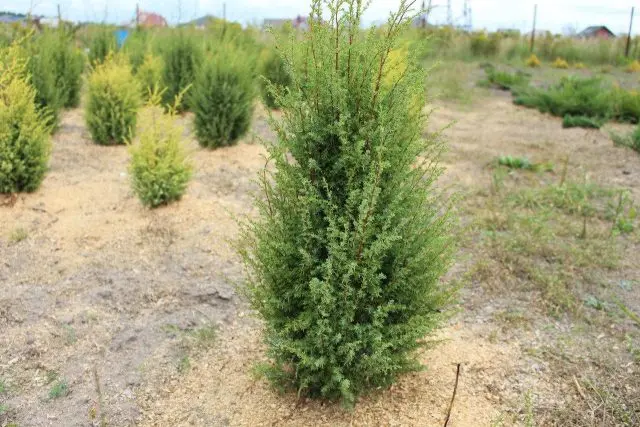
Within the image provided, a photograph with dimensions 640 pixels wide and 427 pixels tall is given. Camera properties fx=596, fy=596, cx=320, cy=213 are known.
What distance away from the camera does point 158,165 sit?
506 centimetres

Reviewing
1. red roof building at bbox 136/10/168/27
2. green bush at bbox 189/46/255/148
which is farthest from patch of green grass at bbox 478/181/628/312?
red roof building at bbox 136/10/168/27

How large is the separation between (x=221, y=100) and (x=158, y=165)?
8.05 ft

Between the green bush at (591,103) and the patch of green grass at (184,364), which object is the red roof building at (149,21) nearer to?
the green bush at (591,103)

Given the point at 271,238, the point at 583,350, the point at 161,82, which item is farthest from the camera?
the point at 161,82

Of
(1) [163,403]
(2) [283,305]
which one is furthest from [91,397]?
(2) [283,305]

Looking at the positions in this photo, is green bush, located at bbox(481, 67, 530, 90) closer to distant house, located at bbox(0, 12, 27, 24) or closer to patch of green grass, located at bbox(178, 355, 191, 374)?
distant house, located at bbox(0, 12, 27, 24)

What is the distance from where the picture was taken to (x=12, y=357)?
3455 mm

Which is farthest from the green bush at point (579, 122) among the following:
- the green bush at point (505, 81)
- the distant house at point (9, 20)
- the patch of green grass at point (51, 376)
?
the patch of green grass at point (51, 376)

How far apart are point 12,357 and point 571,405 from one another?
3.06 m

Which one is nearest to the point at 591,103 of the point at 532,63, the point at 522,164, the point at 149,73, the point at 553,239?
the point at 522,164

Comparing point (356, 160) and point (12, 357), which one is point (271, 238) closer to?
point (356, 160)

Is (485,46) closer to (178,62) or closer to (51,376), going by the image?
(178,62)

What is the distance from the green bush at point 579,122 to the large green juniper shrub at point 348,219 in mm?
7797

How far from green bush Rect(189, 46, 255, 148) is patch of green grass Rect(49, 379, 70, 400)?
178 inches
